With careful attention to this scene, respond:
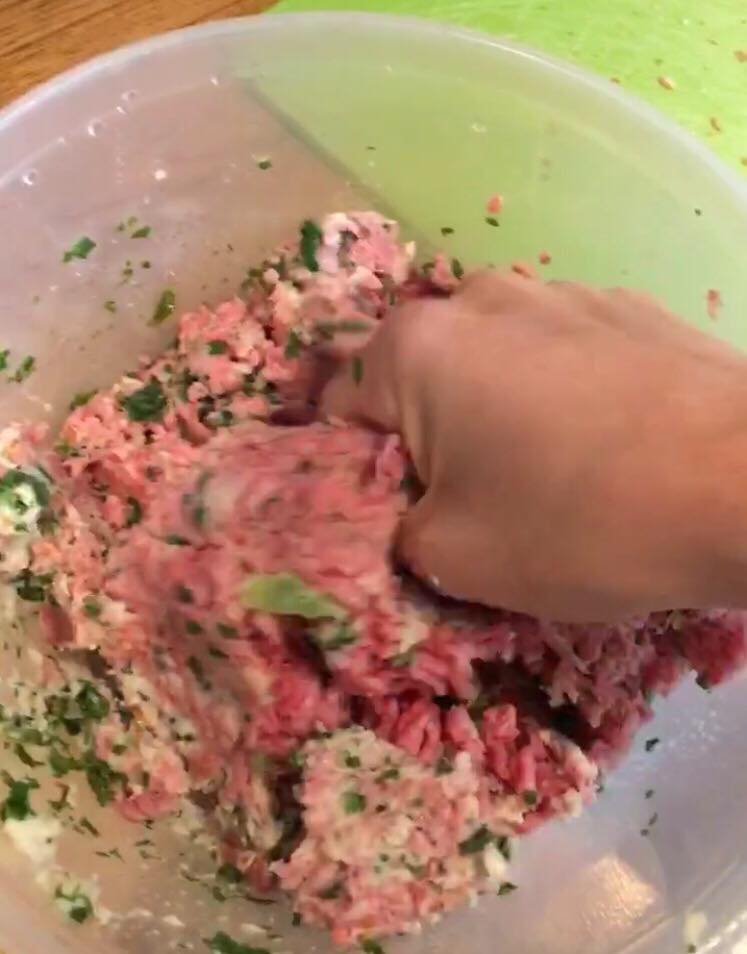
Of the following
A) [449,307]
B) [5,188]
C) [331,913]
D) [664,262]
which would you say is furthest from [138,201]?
[331,913]

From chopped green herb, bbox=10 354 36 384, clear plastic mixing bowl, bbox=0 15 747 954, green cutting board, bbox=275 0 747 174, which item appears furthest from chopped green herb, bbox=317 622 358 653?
green cutting board, bbox=275 0 747 174

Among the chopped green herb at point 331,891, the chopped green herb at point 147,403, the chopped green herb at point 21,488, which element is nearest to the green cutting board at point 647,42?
the chopped green herb at point 147,403

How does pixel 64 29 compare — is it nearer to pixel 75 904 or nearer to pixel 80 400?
pixel 80 400

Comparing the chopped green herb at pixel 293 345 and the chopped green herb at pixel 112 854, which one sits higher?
the chopped green herb at pixel 293 345

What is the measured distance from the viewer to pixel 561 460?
52cm

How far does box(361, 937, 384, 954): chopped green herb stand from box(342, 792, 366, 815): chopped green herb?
4.4 inches

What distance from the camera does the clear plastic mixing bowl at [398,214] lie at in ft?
2.61

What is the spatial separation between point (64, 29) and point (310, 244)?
29 centimetres

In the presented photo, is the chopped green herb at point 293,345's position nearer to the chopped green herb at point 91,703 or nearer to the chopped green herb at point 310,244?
the chopped green herb at point 310,244

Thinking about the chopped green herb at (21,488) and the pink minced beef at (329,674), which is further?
the chopped green herb at (21,488)

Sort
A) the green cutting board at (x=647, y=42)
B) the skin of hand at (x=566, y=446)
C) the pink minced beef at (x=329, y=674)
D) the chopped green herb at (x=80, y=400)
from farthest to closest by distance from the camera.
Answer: the green cutting board at (x=647, y=42)
the chopped green herb at (x=80, y=400)
the pink minced beef at (x=329, y=674)
the skin of hand at (x=566, y=446)

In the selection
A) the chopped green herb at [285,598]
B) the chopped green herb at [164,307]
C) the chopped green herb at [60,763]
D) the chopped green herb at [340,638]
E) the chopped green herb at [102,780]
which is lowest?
the chopped green herb at [102,780]

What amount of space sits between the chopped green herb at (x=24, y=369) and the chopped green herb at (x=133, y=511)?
0.13m

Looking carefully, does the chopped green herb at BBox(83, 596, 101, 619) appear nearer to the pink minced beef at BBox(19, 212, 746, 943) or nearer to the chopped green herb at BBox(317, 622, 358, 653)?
the pink minced beef at BBox(19, 212, 746, 943)
